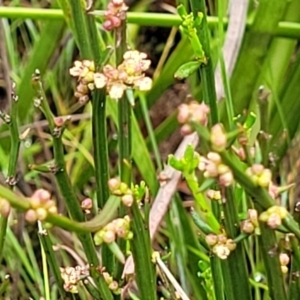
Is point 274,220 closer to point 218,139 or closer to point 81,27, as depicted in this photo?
point 218,139

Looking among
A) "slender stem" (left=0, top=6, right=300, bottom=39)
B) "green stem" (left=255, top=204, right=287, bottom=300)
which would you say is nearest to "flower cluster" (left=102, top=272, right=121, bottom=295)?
"green stem" (left=255, top=204, right=287, bottom=300)

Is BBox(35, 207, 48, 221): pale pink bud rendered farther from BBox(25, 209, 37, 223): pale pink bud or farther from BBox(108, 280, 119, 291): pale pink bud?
BBox(108, 280, 119, 291): pale pink bud

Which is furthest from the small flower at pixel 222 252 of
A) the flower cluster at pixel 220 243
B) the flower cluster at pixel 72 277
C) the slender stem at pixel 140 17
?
the slender stem at pixel 140 17

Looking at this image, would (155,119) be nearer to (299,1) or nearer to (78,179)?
(78,179)

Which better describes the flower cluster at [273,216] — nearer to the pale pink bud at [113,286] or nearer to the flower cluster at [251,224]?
the flower cluster at [251,224]

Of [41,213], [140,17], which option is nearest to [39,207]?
[41,213]

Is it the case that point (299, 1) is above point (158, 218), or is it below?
above

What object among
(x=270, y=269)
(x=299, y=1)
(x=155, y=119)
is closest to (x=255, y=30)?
(x=299, y=1)
